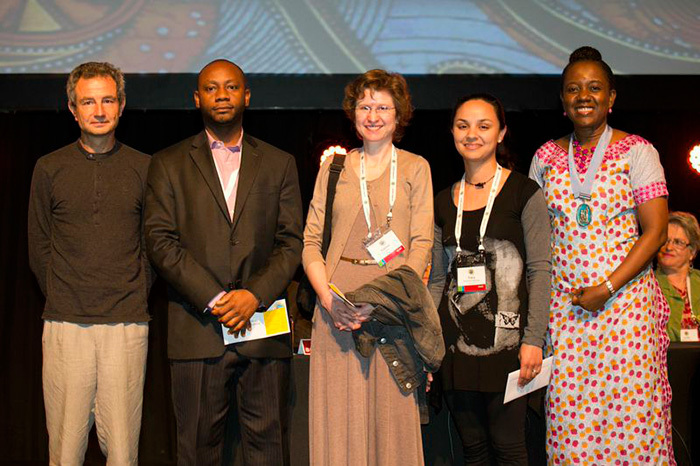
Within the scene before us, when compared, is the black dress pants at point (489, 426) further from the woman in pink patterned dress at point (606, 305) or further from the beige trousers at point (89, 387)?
the beige trousers at point (89, 387)

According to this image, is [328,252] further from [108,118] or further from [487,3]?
[487,3]

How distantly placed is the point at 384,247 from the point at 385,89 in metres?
0.65

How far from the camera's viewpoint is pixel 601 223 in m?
2.79

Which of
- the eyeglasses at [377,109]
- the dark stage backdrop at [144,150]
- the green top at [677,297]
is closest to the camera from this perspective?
the eyeglasses at [377,109]

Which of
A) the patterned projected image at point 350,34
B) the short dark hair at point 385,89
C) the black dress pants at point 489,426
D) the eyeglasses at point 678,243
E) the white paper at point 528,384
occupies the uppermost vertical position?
the patterned projected image at point 350,34

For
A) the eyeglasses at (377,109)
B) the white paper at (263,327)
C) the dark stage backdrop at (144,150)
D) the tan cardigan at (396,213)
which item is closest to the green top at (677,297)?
the dark stage backdrop at (144,150)

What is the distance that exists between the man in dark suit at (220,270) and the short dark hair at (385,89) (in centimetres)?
41

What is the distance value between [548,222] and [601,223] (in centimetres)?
23

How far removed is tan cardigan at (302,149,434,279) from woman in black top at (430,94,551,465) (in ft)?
0.49

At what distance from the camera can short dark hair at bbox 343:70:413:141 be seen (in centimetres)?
284

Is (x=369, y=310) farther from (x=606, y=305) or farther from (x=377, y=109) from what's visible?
Result: (x=606, y=305)

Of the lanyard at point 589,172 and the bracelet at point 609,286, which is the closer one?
the bracelet at point 609,286

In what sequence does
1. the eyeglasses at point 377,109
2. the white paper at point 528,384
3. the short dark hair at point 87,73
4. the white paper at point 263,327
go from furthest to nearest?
the short dark hair at point 87,73 < the eyeglasses at point 377,109 < the white paper at point 263,327 < the white paper at point 528,384

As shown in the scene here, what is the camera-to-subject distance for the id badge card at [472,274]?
2697 mm
